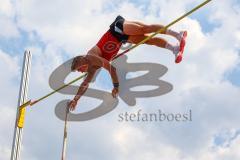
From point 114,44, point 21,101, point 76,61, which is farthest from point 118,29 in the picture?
point 21,101

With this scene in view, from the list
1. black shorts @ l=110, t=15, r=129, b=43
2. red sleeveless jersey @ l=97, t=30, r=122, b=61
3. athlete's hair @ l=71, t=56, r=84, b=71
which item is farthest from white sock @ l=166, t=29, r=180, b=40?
athlete's hair @ l=71, t=56, r=84, b=71

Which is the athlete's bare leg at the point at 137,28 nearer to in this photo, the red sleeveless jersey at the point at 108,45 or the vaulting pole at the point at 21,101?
the red sleeveless jersey at the point at 108,45

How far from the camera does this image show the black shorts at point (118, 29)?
11.0 meters

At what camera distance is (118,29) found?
36.4ft

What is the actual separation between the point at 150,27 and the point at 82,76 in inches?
75.4

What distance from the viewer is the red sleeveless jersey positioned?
11258 mm

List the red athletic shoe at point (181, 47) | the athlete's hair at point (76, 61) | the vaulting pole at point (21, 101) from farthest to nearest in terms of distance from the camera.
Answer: the vaulting pole at point (21, 101) → the athlete's hair at point (76, 61) → the red athletic shoe at point (181, 47)

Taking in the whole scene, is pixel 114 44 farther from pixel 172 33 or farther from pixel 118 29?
pixel 172 33

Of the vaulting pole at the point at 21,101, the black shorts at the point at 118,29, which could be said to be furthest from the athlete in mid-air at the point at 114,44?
the vaulting pole at the point at 21,101

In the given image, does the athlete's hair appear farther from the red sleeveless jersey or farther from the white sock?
the white sock

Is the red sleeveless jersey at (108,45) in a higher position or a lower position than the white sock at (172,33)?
higher

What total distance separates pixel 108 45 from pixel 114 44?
132 mm

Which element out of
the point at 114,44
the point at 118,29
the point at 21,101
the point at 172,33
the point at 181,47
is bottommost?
the point at 181,47

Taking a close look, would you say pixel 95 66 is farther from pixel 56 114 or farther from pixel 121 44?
pixel 56 114
